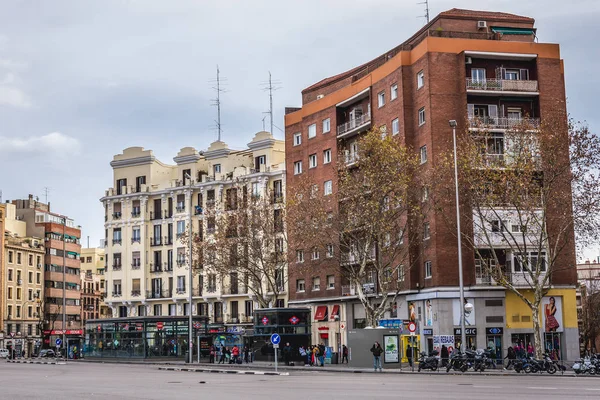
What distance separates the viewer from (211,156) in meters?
97.6

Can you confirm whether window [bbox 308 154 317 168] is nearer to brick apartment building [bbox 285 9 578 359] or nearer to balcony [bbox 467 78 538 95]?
brick apartment building [bbox 285 9 578 359]

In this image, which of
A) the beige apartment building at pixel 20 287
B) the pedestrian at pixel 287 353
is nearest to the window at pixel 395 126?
the pedestrian at pixel 287 353

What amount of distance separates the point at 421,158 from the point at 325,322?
65.7ft

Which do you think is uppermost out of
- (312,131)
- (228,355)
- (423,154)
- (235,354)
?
(312,131)

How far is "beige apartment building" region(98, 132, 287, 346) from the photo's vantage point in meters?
92.2

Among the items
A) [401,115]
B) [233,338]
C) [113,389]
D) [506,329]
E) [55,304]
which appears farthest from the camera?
[55,304]

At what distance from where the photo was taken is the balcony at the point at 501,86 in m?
62.8

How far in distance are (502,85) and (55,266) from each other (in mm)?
90082

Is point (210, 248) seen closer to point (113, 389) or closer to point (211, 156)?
point (211, 156)

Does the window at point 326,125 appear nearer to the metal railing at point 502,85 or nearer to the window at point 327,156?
the window at point 327,156

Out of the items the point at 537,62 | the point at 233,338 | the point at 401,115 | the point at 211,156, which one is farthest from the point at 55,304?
the point at 537,62

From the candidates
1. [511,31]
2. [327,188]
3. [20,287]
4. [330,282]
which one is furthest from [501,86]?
[20,287]

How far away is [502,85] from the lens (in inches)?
2486

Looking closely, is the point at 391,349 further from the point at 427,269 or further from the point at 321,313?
the point at 321,313
